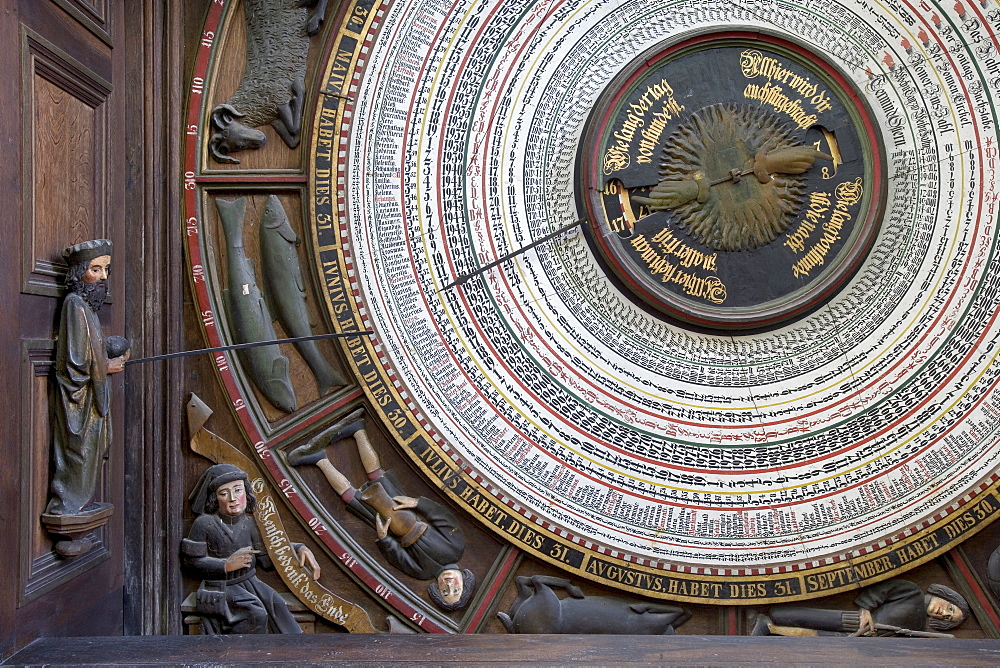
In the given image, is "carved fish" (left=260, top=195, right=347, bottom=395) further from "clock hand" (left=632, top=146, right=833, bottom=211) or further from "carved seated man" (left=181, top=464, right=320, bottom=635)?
"clock hand" (left=632, top=146, right=833, bottom=211)

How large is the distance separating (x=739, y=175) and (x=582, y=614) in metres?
1.84

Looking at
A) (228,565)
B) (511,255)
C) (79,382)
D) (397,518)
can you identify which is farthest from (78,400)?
(511,255)

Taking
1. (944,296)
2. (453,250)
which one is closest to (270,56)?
(453,250)

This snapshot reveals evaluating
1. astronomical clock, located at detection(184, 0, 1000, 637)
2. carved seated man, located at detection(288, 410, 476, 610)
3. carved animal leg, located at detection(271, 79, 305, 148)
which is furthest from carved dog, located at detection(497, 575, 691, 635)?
carved animal leg, located at detection(271, 79, 305, 148)

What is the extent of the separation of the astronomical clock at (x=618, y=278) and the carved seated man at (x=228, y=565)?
4.1 inches

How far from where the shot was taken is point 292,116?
11.7ft

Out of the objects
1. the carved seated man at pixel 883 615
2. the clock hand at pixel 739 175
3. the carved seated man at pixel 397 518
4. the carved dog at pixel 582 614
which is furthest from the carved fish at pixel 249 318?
the carved seated man at pixel 883 615

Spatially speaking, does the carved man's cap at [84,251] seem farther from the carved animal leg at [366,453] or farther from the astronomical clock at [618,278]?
the carved animal leg at [366,453]

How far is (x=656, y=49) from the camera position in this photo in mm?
3600

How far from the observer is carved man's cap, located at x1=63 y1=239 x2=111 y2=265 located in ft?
9.81

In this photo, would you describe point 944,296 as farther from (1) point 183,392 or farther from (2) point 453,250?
(1) point 183,392

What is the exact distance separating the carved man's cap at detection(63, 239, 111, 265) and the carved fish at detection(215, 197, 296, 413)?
62 centimetres

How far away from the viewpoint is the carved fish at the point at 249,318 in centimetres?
357

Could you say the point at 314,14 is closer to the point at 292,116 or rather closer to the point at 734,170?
the point at 292,116
